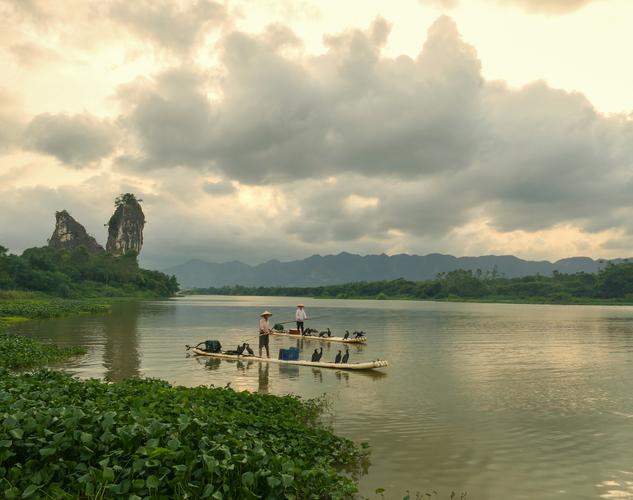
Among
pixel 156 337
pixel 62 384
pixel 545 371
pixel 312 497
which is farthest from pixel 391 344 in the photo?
pixel 312 497

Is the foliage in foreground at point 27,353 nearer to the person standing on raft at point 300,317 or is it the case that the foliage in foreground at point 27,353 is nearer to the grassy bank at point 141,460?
the grassy bank at point 141,460

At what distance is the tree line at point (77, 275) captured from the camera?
9769 centimetres

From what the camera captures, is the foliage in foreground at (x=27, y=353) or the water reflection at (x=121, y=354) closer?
the water reflection at (x=121, y=354)

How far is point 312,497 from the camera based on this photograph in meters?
7.67

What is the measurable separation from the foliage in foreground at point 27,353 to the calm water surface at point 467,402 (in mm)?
1331

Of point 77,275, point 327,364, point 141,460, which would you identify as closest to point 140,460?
point 141,460

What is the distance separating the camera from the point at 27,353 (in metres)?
24.1

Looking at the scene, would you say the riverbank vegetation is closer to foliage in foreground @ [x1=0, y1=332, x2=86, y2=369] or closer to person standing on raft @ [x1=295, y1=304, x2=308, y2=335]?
person standing on raft @ [x1=295, y1=304, x2=308, y2=335]

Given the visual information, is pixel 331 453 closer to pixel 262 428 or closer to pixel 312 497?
pixel 262 428

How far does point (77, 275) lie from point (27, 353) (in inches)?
→ 4539

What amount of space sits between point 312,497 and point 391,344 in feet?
95.2

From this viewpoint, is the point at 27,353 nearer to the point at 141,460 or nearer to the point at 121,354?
the point at 121,354

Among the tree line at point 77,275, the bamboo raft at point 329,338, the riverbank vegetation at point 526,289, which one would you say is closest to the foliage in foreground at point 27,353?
the bamboo raft at point 329,338

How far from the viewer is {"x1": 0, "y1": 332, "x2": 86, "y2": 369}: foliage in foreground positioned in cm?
2240
